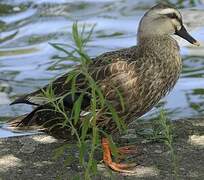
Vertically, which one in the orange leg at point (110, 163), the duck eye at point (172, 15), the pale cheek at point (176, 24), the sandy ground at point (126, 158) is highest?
the duck eye at point (172, 15)

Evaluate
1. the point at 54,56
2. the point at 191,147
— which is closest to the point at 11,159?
the point at 191,147

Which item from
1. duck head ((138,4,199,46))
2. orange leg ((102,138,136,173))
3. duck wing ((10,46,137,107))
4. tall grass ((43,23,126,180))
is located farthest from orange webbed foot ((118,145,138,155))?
tall grass ((43,23,126,180))

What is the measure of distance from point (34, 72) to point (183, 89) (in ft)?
5.53

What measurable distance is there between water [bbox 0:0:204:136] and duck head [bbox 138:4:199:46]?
1082 millimetres

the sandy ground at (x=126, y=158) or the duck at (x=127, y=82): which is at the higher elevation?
the duck at (x=127, y=82)

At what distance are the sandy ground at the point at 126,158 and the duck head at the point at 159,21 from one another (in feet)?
2.68

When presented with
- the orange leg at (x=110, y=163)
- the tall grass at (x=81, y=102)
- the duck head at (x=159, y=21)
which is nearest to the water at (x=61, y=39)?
the duck head at (x=159, y=21)

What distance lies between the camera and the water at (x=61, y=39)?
712cm

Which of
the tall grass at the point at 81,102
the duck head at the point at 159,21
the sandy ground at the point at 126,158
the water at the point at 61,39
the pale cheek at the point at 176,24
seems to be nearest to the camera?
the tall grass at the point at 81,102

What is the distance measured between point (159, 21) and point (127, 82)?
0.70 m

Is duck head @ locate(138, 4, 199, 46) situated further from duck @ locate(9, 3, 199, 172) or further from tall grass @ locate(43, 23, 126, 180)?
tall grass @ locate(43, 23, 126, 180)

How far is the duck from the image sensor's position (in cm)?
503

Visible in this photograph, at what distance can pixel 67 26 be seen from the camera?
9.48 meters

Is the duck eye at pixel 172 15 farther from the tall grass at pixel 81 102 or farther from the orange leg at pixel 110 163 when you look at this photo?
the tall grass at pixel 81 102
